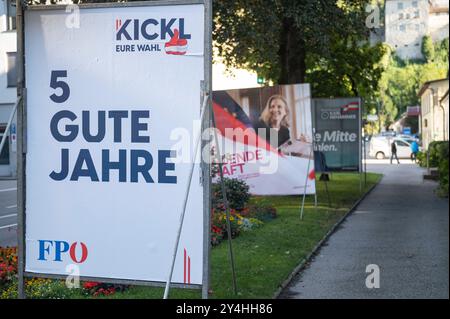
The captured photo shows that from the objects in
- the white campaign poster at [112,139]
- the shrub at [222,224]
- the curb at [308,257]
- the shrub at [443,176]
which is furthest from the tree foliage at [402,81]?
the shrub at [222,224]

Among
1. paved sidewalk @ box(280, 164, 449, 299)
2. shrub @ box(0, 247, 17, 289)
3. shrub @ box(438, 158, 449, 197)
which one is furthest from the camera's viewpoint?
shrub @ box(438, 158, 449, 197)

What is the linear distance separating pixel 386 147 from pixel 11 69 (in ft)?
195

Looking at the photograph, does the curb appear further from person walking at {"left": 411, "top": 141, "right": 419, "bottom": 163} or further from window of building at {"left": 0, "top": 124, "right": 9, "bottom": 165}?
person walking at {"left": 411, "top": 141, "right": 419, "bottom": 163}

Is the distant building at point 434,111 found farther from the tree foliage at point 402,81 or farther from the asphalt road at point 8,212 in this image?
the asphalt road at point 8,212

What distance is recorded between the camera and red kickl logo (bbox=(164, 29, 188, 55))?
7164 millimetres

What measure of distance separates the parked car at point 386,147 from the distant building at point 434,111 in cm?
504

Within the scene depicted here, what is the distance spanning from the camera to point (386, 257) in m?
12.6

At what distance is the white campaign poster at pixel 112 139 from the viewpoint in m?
7.26

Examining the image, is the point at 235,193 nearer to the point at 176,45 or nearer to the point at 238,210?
the point at 238,210

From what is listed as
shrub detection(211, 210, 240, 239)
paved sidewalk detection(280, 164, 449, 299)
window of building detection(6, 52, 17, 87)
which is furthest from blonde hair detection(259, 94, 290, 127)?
window of building detection(6, 52, 17, 87)

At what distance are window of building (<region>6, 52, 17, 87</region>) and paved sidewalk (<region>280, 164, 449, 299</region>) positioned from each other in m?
3.80

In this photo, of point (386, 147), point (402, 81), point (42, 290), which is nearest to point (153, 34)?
point (42, 290)

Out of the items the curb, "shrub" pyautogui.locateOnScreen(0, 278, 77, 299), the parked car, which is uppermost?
the parked car
